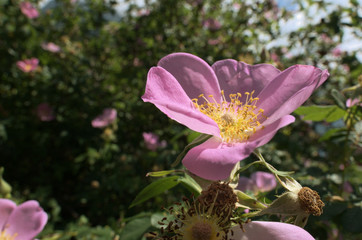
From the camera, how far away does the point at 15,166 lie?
331 cm

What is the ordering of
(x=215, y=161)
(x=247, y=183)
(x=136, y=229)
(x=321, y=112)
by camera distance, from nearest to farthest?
(x=215, y=161), (x=136, y=229), (x=321, y=112), (x=247, y=183)

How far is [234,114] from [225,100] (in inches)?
1.9

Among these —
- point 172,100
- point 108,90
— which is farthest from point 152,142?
point 172,100

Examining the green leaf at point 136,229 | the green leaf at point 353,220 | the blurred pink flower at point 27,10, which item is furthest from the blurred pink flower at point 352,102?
the blurred pink flower at point 27,10

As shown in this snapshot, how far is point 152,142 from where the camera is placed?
8.55 ft

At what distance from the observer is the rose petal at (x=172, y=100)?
2.07 ft

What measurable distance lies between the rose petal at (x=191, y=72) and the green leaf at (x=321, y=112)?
16.0 inches

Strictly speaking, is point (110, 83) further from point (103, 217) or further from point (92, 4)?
point (103, 217)

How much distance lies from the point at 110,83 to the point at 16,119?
1.01 meters

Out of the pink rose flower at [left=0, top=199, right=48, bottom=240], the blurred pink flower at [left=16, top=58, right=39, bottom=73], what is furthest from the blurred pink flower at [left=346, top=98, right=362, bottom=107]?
the blurred pink flower at [left=16, top=58, right=39, bottom=73]

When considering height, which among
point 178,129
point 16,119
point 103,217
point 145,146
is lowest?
point 103,217

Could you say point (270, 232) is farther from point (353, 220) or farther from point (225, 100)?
point (353, 220)

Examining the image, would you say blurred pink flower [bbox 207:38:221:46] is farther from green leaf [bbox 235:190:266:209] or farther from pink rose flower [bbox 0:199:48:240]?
green leaf [bbox 235:190:266:209]

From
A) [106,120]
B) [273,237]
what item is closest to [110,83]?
[106,120]
